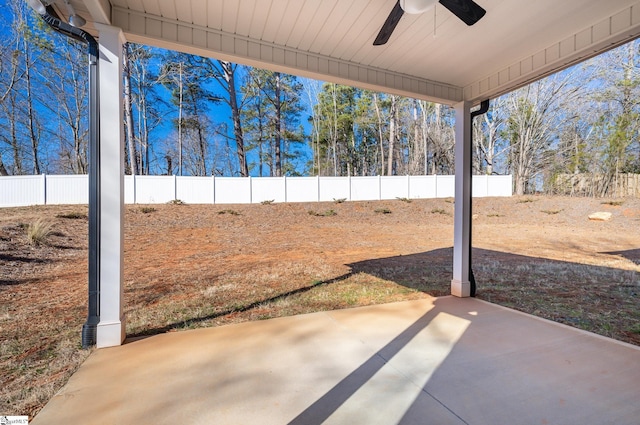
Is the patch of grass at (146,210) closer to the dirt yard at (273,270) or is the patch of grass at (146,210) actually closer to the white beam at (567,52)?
the dirt yard at (273,270)

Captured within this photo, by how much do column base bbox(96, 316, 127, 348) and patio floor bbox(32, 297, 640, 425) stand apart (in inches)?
3.5

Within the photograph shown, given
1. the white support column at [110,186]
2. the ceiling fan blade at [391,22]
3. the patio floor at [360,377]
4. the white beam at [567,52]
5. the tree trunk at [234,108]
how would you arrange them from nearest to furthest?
the patio floor at [360,377] → the ceiling fan blade at [391,22] → the white beam at [567,52] → the white support column at [110,186] → the tree trunk at [234,108]

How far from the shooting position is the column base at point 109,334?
2375 millimetres

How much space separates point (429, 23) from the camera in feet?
8.05

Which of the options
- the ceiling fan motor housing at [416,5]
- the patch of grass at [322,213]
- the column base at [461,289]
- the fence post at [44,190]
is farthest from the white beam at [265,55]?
the fence post at [44,190]

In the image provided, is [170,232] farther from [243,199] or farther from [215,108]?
[215,108]

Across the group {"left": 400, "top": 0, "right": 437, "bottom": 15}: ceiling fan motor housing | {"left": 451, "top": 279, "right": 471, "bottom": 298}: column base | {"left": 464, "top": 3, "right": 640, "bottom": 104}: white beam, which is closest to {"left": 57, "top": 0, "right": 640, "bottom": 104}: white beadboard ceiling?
{"left": 464, "top": 3, "right": 640, "bottom": 104}: white beam

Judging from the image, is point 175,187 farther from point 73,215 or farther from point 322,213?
point 322,213

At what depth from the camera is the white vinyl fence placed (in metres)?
9.55

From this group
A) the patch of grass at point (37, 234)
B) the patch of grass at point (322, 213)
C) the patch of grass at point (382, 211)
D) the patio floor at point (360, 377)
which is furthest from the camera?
the patch of grass at point (382, 211)

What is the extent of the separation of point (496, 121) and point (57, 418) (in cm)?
2242

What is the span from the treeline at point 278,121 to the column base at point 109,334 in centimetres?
1246

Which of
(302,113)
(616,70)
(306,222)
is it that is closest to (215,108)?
(302,113)

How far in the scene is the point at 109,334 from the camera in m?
2.39
